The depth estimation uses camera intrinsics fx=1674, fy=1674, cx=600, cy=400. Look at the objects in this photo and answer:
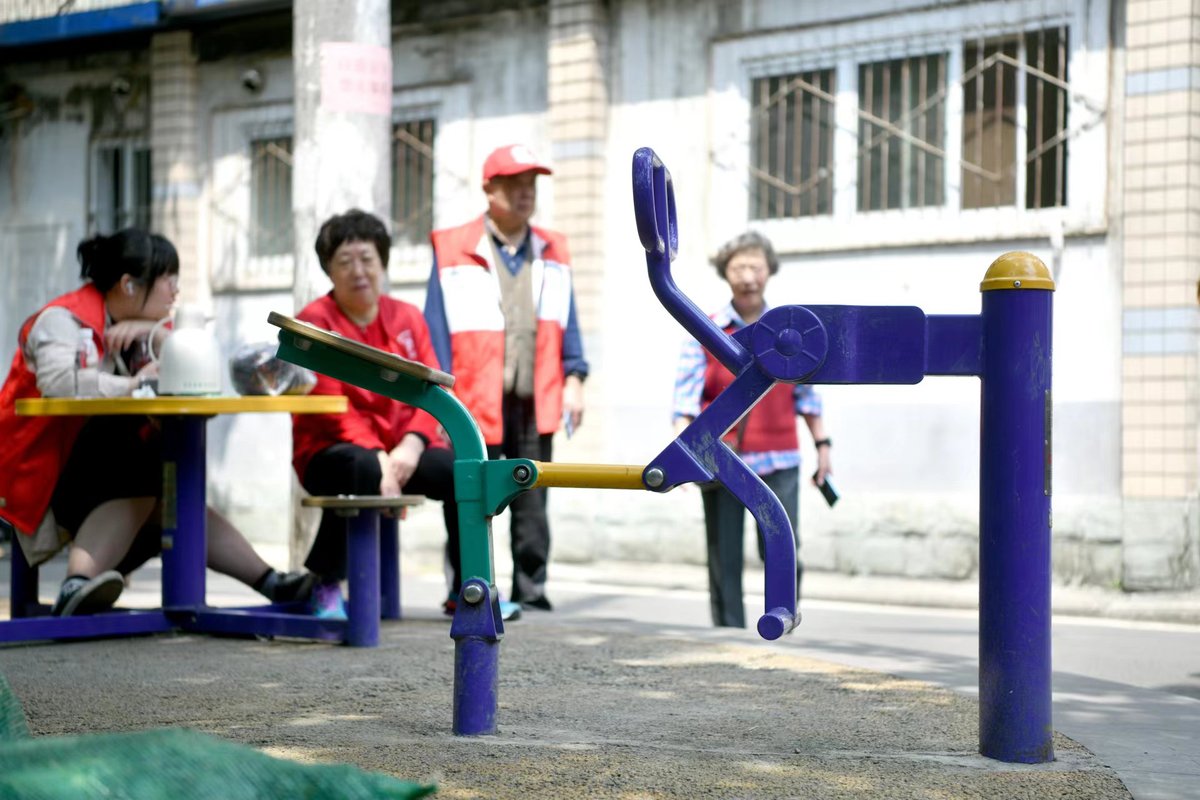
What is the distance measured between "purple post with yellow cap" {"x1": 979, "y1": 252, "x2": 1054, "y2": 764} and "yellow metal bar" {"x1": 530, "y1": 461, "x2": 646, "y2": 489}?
0.74 m

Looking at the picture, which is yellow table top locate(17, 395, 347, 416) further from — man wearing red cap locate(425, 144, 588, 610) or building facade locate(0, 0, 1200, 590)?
building facade locate(0, 0, 1200, 590)

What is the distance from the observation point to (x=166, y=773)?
2.43 metres

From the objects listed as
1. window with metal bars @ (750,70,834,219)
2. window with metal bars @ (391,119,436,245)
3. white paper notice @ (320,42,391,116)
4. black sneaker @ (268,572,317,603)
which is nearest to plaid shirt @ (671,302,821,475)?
black sneaker @ (268,572,317,603)

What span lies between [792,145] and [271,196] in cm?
499

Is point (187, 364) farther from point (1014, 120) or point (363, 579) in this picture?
point (1014, 120)

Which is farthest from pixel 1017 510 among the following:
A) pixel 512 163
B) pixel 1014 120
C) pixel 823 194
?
pixel 823 194

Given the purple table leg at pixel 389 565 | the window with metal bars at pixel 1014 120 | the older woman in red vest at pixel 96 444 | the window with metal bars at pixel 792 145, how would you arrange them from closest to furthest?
the older woman in red vest at pixel 96 444
the purple table leg at pixel 389 565
the window with metal bars at pixel 1014 120
the window with metal bars at pixel 792 145

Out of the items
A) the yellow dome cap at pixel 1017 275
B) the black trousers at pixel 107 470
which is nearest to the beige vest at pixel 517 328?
the black trousers at pixel 107 470

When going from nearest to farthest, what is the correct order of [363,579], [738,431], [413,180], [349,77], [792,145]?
[363,579] < [738,431] < [349,77] < [792,145] < [413,180]

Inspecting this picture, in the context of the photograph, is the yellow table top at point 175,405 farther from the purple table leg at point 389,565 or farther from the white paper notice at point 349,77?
the white paper notice at point 349,77

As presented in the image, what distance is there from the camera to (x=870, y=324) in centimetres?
352

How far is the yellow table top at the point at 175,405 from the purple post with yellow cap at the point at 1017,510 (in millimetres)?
2639

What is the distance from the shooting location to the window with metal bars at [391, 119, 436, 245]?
12.8 m

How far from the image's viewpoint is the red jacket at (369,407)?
5.91m
